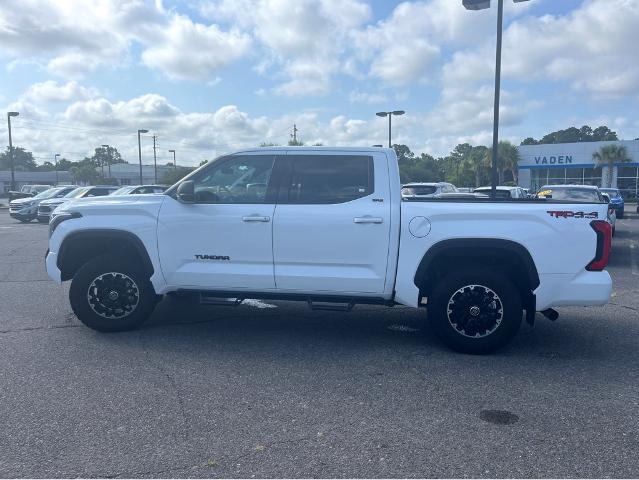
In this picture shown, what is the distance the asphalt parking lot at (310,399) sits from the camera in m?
3.39

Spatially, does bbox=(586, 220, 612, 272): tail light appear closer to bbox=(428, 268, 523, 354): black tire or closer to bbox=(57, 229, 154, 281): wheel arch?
bbox=(428, 268, 523, 354): black tire

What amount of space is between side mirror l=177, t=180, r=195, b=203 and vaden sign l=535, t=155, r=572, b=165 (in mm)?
44848

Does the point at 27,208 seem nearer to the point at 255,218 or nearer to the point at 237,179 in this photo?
the point at 237,179

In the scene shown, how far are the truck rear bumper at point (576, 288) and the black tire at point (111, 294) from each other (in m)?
4.00

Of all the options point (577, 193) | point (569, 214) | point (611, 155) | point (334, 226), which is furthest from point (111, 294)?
point (611, 155)

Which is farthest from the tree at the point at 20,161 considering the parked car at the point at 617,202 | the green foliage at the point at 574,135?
the parked car at the point at 617,202

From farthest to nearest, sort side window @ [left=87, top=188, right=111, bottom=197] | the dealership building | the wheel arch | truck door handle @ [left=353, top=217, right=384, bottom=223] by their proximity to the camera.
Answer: the dealership building < side window @ [left=87, top=188, right=111, bottom=197] < the wheel arch < truck door handle @ [left=353, top=217, right=384, bottom=223]

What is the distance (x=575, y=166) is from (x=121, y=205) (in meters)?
45.4

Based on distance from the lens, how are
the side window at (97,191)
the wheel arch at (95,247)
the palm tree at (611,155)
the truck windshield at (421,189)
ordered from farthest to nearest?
1. the palm tree at (611,155)
2. the side window at (97,191)
3. the truck windshield at (421,189)
4. the wheel arch at (95,247)

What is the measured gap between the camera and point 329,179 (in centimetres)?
567

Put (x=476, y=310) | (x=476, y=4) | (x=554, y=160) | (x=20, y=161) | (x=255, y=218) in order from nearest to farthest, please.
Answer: (x=476, y=310), (x=255, y=218), (x=476, y=4), (x=554, y=160), (x=20, y=161)

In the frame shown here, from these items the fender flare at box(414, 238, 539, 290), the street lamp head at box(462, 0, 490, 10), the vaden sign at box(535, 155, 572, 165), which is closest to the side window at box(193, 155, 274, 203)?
the fender flare at box(414, 238, 539, 290)

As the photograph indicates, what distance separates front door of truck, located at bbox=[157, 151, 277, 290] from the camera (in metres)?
5.61

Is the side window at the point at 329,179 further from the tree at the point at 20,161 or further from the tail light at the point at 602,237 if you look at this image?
the tree at the point at 20,161
